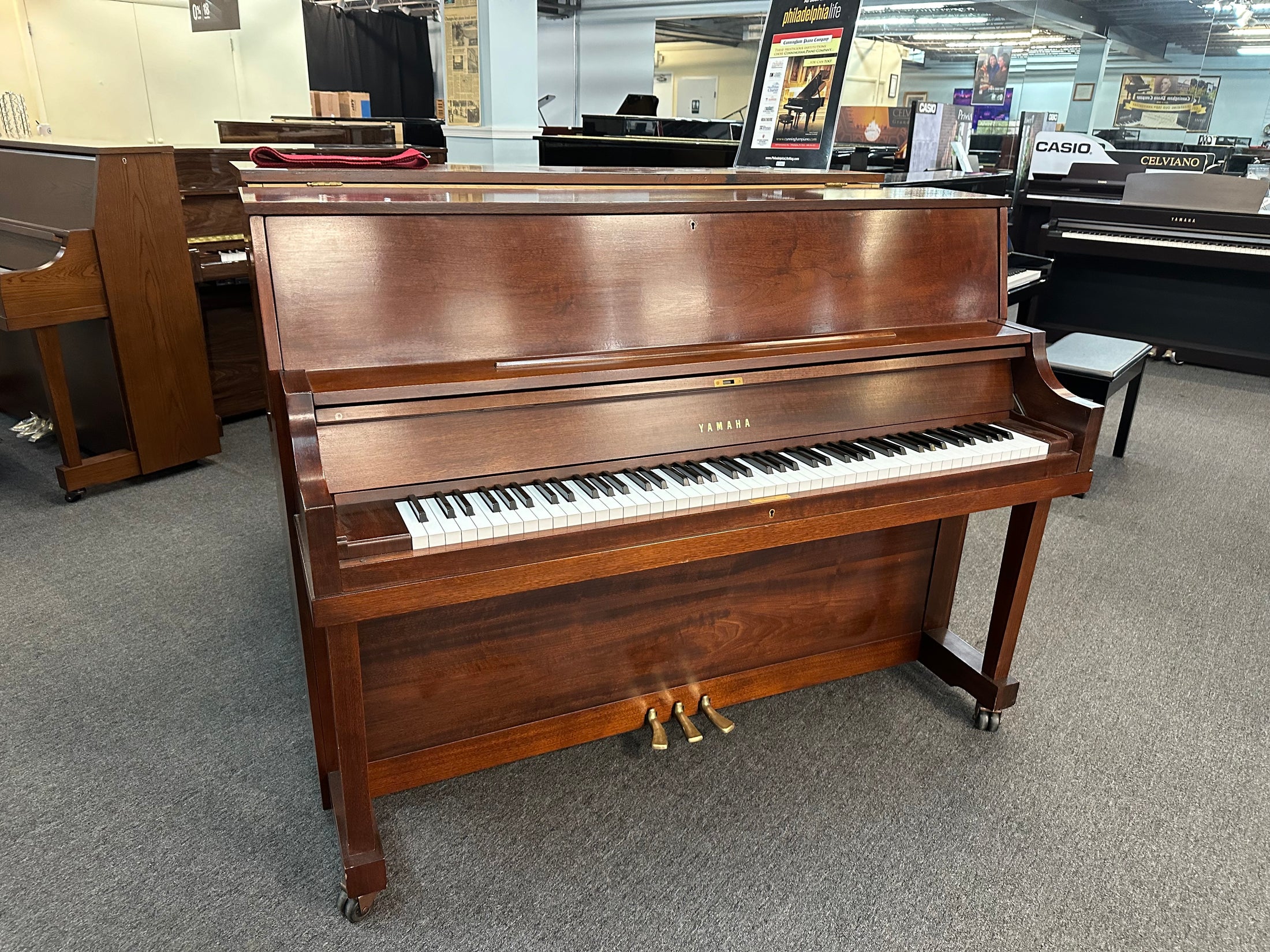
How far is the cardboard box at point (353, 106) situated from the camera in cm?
862

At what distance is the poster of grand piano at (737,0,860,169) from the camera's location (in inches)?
112

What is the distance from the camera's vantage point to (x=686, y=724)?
6.20 ft

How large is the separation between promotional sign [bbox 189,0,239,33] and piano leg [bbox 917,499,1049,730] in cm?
671

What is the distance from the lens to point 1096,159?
6.72m

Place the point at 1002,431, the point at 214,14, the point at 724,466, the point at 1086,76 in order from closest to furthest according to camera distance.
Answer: the point at 724,466
the point at 1002,431
the point at 214,14
the point at 1086,76

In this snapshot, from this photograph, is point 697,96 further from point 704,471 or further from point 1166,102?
point 704,471

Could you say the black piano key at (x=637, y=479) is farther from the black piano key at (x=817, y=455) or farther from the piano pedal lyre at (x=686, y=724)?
the piano pedal lyre at (x=686, y=724)

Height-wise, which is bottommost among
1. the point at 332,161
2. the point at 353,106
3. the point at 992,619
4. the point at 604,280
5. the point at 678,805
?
the point at 678,805

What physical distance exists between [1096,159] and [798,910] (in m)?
6.93

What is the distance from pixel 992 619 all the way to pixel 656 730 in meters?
0.85

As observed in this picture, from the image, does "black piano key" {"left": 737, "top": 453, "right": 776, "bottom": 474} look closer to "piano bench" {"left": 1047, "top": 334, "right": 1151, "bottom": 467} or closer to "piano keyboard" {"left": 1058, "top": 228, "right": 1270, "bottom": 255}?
"piano bench" {"left": 1047, "top": 334, "right": 1151, "bottom": 467}

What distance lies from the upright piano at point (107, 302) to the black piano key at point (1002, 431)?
298 cm

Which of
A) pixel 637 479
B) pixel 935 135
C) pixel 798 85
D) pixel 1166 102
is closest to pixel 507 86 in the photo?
pixel 935 135

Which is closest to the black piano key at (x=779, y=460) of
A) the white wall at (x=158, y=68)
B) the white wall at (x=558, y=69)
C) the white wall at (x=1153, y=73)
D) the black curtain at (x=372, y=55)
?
the white wall at (x=1153, y=73)
